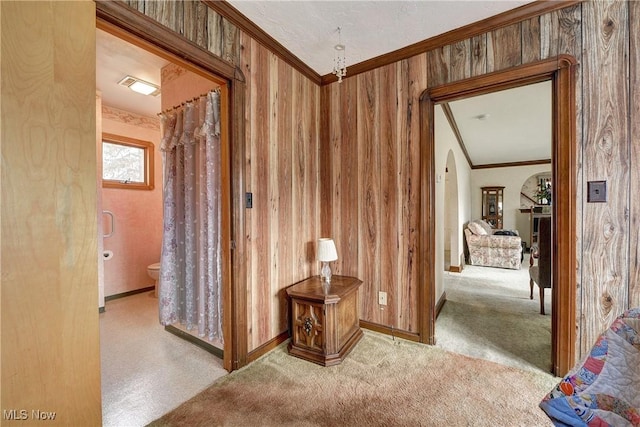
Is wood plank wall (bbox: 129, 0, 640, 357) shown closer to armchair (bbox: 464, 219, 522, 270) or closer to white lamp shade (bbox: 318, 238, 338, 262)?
white lamp shade (bbox: 318, 238, 338, 262)

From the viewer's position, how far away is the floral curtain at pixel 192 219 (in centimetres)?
215

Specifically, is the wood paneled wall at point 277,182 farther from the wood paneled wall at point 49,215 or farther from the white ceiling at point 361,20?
the wood paneled wall at point 49,215

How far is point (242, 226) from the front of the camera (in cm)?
194

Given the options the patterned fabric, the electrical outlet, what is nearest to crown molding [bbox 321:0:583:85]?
the electrical outlet

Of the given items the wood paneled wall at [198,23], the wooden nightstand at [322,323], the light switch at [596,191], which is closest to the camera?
the wood paneled wall at [198,23]

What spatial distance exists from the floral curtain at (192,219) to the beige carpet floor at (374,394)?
62 cm

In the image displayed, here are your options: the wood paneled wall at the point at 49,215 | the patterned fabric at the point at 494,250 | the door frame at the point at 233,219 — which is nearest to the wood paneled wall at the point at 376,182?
the door frame at the point at 233,219

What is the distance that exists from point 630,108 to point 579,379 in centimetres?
180

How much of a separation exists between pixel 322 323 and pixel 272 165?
1.33 meters

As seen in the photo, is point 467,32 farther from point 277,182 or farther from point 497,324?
point 497,324

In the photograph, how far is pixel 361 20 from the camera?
1.94m

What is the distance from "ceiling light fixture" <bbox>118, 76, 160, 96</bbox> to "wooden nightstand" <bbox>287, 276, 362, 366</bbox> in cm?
274

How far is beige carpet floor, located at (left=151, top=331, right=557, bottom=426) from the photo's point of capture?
1465 mm

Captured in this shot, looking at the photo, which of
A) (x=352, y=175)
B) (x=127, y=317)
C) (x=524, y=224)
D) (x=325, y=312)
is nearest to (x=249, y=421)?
(x=325, y=312)
